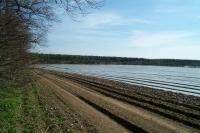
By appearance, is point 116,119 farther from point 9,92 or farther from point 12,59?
point 9,92

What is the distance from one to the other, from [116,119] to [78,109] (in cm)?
374

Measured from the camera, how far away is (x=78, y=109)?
71.4 feet

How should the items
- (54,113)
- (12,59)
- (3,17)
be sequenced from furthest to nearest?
(12,59) < (54,113) < (3,17)

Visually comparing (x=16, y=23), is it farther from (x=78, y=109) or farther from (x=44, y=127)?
(x=78, y=109)

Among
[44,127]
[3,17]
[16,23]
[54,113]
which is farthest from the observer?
[54,113]

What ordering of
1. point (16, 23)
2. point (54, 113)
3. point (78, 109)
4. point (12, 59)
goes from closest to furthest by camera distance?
point (16, 23) → point (54, 113) → point (12, 59) → point (78, 109)

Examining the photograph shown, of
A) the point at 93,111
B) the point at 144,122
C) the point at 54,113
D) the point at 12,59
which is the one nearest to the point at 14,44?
the point at 12,59

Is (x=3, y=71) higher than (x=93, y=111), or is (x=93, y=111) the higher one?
(x=3, y=71)

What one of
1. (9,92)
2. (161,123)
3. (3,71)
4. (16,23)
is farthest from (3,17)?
(9,92)

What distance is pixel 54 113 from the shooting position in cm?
1897

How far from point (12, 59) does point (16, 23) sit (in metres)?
3.16

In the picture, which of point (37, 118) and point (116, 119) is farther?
point (116, 119)

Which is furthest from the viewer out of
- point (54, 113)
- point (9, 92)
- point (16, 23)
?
point (9, 92)

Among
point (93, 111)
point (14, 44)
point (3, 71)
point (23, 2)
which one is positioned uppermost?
point (23, 2)
